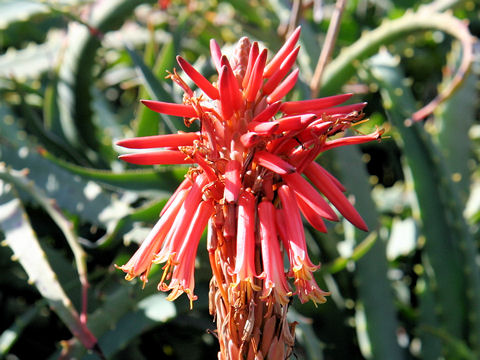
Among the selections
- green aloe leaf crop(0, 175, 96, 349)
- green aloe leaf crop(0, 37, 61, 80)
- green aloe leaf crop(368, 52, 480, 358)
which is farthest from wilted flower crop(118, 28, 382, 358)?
green aloe leaf crop(0, 37, 61, 80)

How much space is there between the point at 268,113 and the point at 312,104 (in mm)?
67

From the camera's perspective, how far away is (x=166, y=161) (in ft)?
1.88

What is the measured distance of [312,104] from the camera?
1.91 feet

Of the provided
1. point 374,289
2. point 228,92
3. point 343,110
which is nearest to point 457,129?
point 374,289

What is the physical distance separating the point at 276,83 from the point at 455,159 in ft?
2.81

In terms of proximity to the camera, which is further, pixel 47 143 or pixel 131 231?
pixel 47 143

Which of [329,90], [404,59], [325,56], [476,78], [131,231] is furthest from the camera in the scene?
[404,59]

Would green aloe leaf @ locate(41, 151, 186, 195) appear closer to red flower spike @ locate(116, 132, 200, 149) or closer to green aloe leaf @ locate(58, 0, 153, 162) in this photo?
green aloe leaf @ locate(58, 0, 153, 162)

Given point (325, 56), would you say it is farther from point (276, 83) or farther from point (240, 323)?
point (240, 323)

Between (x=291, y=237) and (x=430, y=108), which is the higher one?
(x=291, y=237)

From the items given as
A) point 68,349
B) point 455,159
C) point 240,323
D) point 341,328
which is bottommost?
point 341,328

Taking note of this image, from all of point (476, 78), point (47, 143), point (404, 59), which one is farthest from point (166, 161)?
point (404, 59)

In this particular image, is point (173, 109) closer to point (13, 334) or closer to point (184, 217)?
point (184, 217)

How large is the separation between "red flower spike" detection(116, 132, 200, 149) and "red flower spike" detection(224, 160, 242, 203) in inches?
2.3
